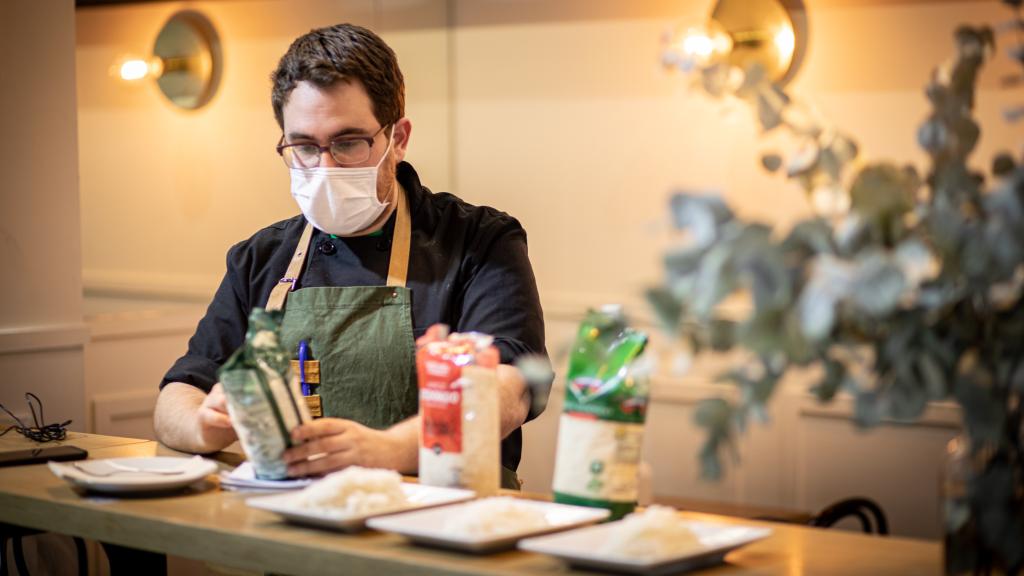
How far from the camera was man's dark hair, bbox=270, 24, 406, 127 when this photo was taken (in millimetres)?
2393

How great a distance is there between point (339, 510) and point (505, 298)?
0.86 metres

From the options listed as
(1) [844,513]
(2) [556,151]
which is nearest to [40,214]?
(2) [556,151]

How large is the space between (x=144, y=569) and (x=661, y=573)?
1057mm

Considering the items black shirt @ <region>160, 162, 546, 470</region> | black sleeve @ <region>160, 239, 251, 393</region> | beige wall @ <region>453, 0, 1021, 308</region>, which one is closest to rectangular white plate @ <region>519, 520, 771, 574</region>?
black shirt @ <region>160, 162, 546, 470</region>

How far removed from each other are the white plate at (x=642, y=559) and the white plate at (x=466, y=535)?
32 millimetres

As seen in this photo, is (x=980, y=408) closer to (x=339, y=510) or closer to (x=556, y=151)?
(x=339, y=510)

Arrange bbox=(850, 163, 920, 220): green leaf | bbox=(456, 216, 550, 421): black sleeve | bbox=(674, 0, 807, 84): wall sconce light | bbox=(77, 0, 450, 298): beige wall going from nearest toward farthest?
bbox=(850, 163, 920, 220): green leaf → bbox=(456, 216, 550, 421): black sleeve → bbox=(674, 0, 807, 84): wall sconce light → bbox=(77, 0, 450, 298): beige wall

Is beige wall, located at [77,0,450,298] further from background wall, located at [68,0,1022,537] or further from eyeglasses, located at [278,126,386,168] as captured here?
eyeglasses, located at [278,126,386,168]

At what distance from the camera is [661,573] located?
4.60 feet

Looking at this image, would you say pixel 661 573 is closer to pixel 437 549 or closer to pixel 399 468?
pixel 437 549

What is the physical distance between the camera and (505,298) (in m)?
2.41

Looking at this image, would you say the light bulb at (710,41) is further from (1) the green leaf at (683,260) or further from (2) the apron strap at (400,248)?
(1) the green leaf at (683,260)

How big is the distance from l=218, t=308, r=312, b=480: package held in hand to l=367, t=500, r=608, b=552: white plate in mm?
335

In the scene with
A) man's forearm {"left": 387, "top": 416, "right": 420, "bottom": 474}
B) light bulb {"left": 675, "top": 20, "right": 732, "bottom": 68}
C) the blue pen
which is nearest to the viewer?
man's forearm {"left": 387, "top": 416, "right": 420, "bottom": 474}
